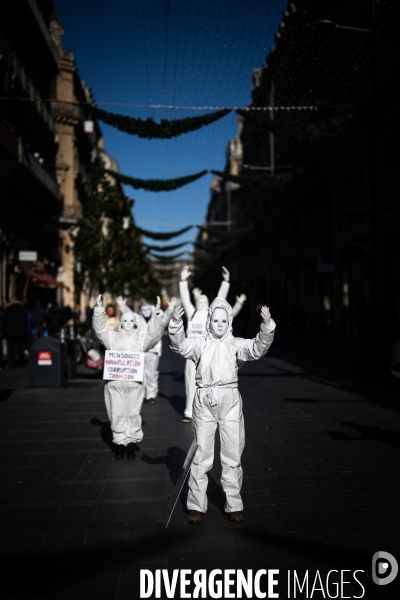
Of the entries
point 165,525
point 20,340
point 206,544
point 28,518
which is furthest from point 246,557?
point 20,340

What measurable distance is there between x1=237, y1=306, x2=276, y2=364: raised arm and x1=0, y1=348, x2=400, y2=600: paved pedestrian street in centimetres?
129

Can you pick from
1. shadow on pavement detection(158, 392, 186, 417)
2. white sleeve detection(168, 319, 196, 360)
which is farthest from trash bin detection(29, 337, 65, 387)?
white sleeve detection(168, 319, 196, 360)

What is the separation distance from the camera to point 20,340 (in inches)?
707

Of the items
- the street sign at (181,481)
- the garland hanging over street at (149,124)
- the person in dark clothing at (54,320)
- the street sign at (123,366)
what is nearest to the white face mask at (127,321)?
the street sign at (123,366)

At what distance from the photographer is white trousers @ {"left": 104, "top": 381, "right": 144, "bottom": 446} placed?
711 centimetres

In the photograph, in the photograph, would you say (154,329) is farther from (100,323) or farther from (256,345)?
(256,345)

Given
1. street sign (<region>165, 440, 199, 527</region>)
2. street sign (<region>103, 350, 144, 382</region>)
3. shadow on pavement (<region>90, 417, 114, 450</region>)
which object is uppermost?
street sign (<region>103, 350, 144, 382</region>)

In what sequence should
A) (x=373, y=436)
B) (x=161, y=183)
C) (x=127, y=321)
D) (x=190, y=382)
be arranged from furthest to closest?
(x=161, y=183) → (x=190, y=382) → (x=373, y=436) → (x=127, y=321)

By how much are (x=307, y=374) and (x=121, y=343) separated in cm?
924

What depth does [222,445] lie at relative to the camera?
199 inches

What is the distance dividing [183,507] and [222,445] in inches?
28.6

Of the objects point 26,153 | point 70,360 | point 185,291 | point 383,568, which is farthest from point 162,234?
point 383,568

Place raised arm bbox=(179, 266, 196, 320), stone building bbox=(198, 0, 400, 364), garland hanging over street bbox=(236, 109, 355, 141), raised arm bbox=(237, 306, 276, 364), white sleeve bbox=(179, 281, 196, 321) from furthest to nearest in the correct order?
stone building bbox=(198, 0, 400, 364) → garland hanging over street bbox=(236, 109, 355, 141) → white sleeve bbox=(179, 281, 196, 321) → raised arm bbox=(179, 266, 196, 320) → raised arm bbox=(237, 306, 276, 364)

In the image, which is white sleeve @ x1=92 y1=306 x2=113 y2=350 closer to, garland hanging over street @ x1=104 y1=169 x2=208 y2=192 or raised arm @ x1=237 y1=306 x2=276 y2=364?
raised arm @ x1=237 y1=306 x2=276 y2=364
